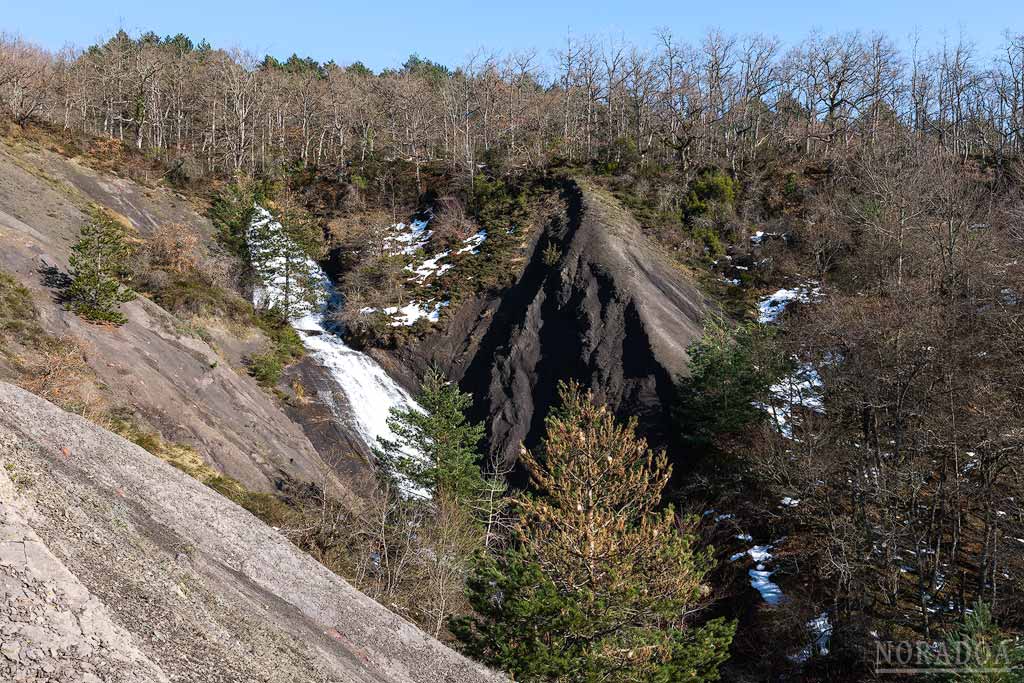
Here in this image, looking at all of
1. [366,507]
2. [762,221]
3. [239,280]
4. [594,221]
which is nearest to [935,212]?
[762,221]

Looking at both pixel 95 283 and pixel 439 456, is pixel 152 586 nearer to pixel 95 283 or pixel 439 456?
pixel 439 456

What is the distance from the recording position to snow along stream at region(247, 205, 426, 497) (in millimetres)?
38938

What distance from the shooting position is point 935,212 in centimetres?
3828

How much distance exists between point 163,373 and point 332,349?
51.5ft

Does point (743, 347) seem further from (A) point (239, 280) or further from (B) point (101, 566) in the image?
(A) point (239, 280)

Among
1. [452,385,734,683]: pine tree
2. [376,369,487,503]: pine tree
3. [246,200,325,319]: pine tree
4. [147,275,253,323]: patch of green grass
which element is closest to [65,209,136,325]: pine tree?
[147,275,253,323]: patch of green grass

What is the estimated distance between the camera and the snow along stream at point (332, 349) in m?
38.9

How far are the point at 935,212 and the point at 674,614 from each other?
34.4m

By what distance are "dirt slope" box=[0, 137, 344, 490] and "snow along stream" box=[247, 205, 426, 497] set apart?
5.24 metres

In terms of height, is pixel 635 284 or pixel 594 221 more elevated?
pixel 594 221

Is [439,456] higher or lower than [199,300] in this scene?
lower

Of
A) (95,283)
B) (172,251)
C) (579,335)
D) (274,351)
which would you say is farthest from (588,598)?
(172,251)

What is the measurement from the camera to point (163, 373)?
28.0 m

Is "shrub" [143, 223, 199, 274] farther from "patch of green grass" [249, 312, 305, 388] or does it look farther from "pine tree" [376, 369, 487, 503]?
"pine tree" [376, 369, 487, 503]
